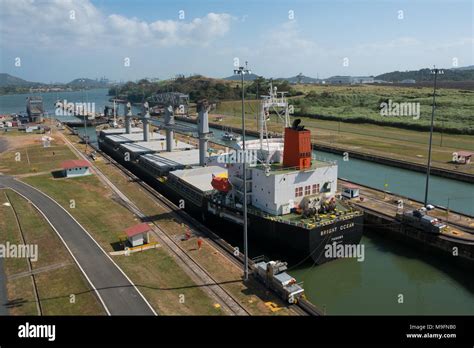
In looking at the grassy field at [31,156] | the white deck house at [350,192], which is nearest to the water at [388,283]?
the white deck house at [350,192]

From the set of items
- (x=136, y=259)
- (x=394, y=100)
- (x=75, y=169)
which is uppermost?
(x=394, y=100)

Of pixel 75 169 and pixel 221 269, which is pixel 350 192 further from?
pixel 75 169

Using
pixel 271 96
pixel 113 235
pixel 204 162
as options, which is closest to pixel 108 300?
pixel 113 235

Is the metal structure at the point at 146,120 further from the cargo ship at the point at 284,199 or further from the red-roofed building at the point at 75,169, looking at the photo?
the cargo ship at the point at 284,199

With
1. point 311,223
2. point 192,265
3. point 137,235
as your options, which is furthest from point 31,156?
point 311,223

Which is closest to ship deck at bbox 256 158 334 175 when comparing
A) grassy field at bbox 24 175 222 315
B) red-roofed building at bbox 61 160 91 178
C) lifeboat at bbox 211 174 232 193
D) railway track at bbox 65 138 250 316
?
lifeboat at bbox 211 174 232 193
